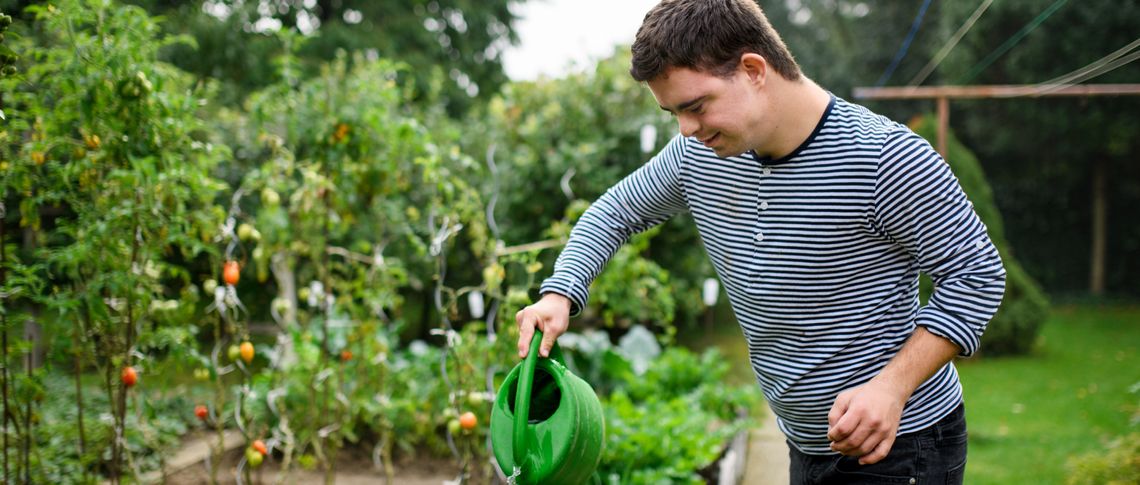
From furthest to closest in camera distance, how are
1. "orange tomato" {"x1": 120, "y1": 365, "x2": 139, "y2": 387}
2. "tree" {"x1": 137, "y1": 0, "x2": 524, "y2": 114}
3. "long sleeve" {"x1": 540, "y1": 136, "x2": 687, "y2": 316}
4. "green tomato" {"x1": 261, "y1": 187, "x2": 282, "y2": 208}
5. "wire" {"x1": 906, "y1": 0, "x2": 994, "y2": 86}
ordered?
"tree" {"x1": 137, "y1": 0, "x2": 524, "y2": 114} < "wire" {"x1": 906, "y1": 0, "x2": 994, "y2": 86} < "green tomato" {"x1": 261, "y1": 187, "x2": 282, "y2": 208} < "orange tomato" {"x1": 120, "y1": 365, "x2": 139, "y2": 387} < "long sleeve" {"x1": 540, "y1": 136, "x2": 687, "y2": 316}

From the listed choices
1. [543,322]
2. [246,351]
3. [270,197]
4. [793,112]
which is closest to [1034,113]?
[270,197]

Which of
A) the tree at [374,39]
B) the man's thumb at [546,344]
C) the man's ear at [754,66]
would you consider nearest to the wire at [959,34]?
the man's ear at [754,66]

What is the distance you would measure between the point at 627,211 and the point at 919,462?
0.66m

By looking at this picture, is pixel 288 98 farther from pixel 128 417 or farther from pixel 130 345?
pixel 128 417

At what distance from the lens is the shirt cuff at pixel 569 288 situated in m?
1.46

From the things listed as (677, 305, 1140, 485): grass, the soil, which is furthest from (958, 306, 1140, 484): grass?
the soil

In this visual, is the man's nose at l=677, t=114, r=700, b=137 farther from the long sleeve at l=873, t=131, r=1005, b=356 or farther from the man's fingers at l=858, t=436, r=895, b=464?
the man's fingers at l=858, t=436, r=895, b=464

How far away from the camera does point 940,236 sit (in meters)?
1.25

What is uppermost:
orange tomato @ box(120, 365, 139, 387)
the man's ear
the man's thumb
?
the man's ear

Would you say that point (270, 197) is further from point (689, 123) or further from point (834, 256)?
point (834, 256)

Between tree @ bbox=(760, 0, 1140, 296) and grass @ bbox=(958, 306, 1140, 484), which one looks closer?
grass @ bbox=(958, 306, 1140, 484)

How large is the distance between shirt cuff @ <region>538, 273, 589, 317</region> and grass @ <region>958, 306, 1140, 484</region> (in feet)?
10.5

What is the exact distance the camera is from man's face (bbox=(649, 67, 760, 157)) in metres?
1.30

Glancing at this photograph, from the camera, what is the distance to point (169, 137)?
7.46ft
